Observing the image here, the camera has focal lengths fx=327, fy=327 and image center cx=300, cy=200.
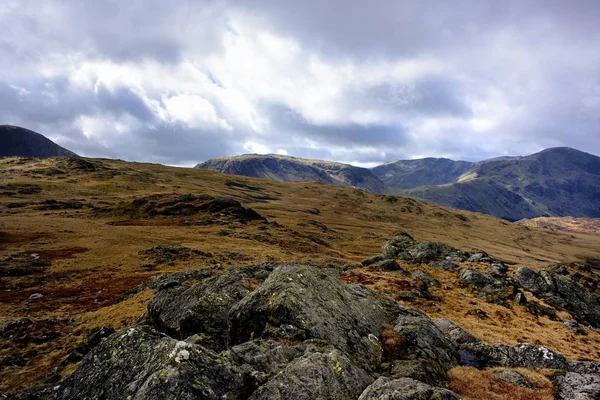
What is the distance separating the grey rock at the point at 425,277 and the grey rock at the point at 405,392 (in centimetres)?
4117

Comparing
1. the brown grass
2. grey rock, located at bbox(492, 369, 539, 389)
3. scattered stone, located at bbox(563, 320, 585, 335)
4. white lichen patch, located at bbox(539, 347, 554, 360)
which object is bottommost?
scattered stone, located at bbox(563, 320, 585, 335)

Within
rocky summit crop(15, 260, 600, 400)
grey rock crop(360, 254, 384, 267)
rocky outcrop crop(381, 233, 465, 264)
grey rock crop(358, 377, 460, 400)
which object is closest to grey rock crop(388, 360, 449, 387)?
rocky summit crop(15, 260, 600, 400)

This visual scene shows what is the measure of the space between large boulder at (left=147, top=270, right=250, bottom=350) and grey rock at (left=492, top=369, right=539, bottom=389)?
17324 mm

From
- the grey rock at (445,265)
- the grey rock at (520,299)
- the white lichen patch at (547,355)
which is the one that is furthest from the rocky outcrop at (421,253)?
the white lichen patch at (547,355)

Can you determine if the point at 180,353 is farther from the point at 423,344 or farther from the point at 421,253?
the point at 421,253

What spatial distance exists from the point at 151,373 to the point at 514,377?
20.9 metres

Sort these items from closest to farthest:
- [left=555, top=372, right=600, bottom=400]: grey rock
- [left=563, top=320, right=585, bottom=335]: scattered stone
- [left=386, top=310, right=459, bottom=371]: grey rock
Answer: [left=555, top=372, right=600, bottom=400]: grey rock < [left=386, top=310, right=459, bottom=371]: grey rock < [left=563, top=320, right=585, bottom=335]: scattered stone

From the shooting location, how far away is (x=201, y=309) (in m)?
21.6

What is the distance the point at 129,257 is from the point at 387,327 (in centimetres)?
5247

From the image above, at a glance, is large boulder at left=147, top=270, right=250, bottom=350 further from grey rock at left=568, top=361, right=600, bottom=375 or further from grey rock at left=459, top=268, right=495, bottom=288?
grey rock at left=459, top=268, right=495, bottom=288

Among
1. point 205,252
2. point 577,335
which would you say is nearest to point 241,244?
point 205,252

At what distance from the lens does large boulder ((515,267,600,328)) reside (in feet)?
162

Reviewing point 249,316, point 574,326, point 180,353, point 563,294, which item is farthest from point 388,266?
point 180,353

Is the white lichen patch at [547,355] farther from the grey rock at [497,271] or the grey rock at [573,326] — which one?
the grey rock at [497,271]
